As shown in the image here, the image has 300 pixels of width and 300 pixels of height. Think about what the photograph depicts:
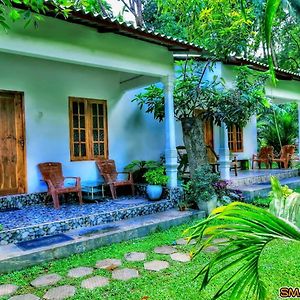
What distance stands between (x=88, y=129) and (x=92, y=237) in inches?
144

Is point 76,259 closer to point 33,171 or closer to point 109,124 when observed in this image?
point 33,171

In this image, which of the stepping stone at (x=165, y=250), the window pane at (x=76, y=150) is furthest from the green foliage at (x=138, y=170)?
the stepping stone at (x=165, y=250)

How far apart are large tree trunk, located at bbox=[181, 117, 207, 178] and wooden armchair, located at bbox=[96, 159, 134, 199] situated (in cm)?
159

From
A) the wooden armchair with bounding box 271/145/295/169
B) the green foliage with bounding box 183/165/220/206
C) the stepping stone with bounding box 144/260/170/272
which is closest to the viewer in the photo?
the stepping stone with bounding box 144/260/170/272

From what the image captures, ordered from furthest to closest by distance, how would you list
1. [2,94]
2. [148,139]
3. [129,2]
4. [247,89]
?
1. [129,2]
2. [148,139]
3. [247,89]
4. [2,94]

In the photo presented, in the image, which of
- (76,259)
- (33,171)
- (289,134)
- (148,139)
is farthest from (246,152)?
(76,259)

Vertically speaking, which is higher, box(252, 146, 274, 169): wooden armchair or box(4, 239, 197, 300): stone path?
box(252, 146, 274, 169): wooden armchair

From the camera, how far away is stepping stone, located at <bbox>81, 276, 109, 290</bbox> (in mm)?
3504

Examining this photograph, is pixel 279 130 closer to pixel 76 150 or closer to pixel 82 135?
pixel 82 135

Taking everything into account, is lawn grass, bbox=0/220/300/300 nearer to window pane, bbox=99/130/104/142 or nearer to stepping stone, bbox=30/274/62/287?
stepping stone, bbox=30/274/62/287

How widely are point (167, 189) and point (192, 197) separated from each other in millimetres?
537

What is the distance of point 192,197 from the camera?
6.71 m

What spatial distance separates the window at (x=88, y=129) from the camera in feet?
25.4

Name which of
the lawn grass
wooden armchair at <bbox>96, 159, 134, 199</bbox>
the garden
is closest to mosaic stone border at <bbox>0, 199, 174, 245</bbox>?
the garden
